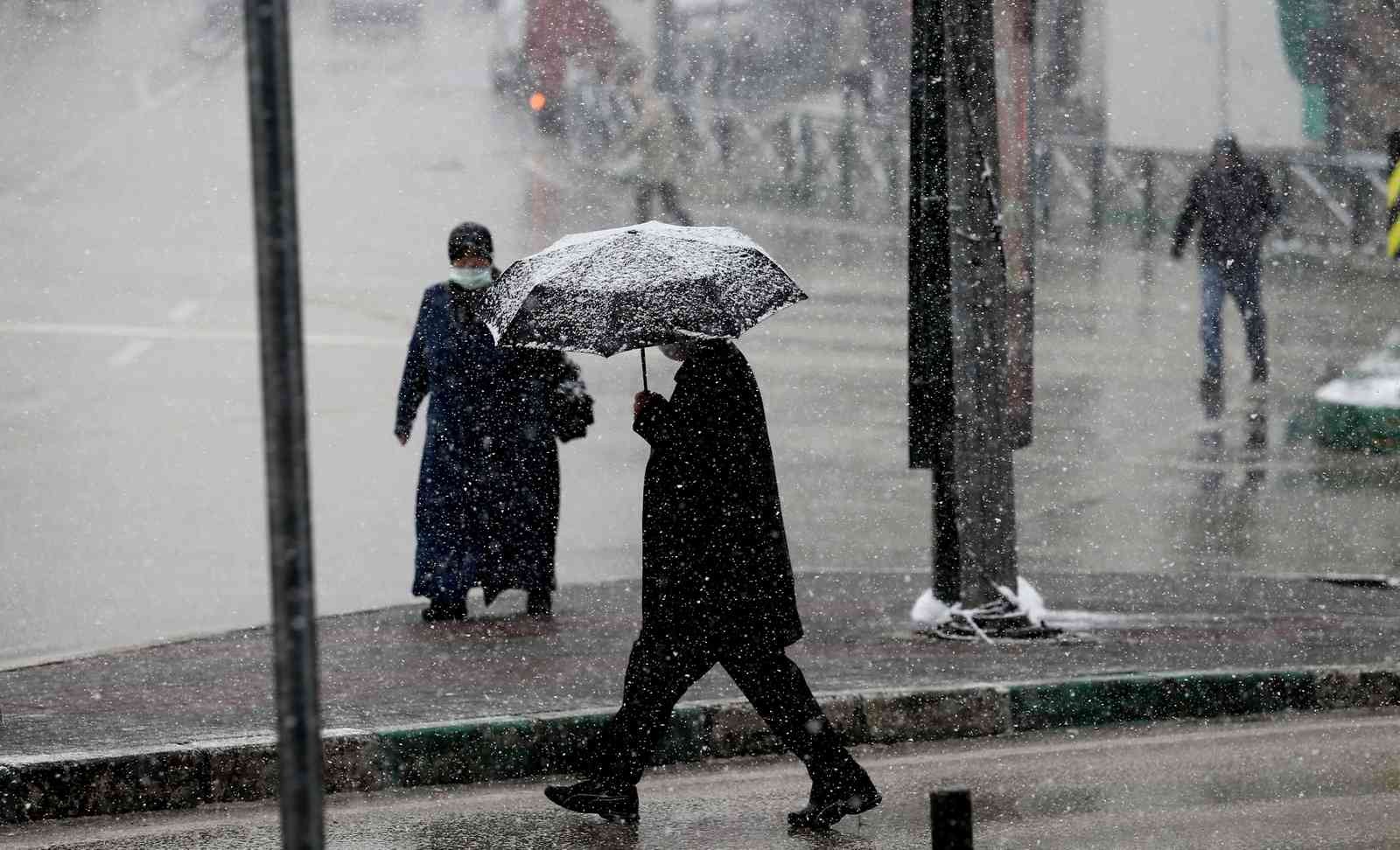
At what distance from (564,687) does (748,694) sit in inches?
69.6

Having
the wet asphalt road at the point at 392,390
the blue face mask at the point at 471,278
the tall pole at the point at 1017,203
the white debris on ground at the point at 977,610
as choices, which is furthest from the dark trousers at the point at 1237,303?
the blue face mask at the point at 471,278

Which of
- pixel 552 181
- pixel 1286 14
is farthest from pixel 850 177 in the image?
pixel 1286 14

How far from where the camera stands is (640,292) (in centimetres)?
623

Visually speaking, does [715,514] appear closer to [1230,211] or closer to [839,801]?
[839,801]

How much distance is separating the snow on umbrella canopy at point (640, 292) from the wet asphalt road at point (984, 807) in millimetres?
1383

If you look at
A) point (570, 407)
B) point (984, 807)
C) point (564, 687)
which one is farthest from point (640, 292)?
point (570, 407)

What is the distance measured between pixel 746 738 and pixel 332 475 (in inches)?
235

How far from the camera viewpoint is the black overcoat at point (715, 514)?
6.28 metres

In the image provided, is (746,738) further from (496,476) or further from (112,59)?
(112,59)

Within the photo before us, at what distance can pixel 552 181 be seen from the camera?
27.8 m

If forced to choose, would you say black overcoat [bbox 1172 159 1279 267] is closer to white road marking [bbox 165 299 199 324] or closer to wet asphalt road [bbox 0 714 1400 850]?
white road marking [bbox 165 299 199 324]

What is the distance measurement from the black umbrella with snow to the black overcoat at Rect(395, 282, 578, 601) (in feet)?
9.64

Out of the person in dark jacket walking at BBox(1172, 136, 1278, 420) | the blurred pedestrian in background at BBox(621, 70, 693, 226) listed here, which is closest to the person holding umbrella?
the person in dark jacket walking at BBox(1172, 136, 1278, 420)

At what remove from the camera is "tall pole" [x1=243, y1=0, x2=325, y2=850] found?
3732mm
